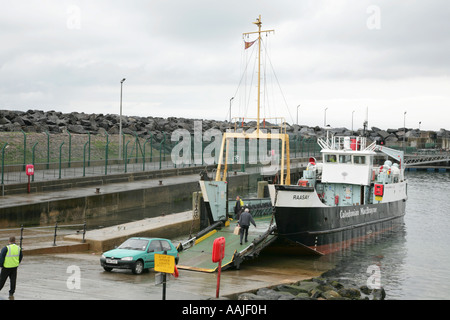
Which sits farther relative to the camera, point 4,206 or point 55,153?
point 55,153

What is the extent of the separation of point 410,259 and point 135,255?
15.6 meters

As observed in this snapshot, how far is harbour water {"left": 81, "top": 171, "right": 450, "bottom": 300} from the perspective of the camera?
2134 cm

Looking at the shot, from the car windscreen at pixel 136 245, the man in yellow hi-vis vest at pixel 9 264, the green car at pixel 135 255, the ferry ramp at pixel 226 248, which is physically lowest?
the ferry ramp at pixel 226 248

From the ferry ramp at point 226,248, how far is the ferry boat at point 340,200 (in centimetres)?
143

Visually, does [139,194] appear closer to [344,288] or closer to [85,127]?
[344,288]

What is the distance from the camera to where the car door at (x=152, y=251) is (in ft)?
57.3

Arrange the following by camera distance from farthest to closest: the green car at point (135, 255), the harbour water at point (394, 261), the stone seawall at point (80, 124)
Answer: the stone seawall at point (80, 124), the harbour water at point (394, 261), the green car at point (135, 255)

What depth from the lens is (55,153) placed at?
151ft

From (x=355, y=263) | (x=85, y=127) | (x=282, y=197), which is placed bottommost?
(x=355, y=263)

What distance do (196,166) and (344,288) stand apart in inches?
1432

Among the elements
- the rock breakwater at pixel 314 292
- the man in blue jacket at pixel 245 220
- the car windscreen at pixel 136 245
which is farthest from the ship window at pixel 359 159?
the car windscreen at pixel 136 245

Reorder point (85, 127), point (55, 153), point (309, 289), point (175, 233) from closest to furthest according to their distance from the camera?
point (309, 289) < point (175, 233) < point (55, 153) < point (85, 127)

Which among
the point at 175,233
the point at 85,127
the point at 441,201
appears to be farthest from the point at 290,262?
the point at 85,127

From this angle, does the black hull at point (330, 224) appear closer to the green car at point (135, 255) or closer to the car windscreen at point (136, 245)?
the green car at point (135, 255)
